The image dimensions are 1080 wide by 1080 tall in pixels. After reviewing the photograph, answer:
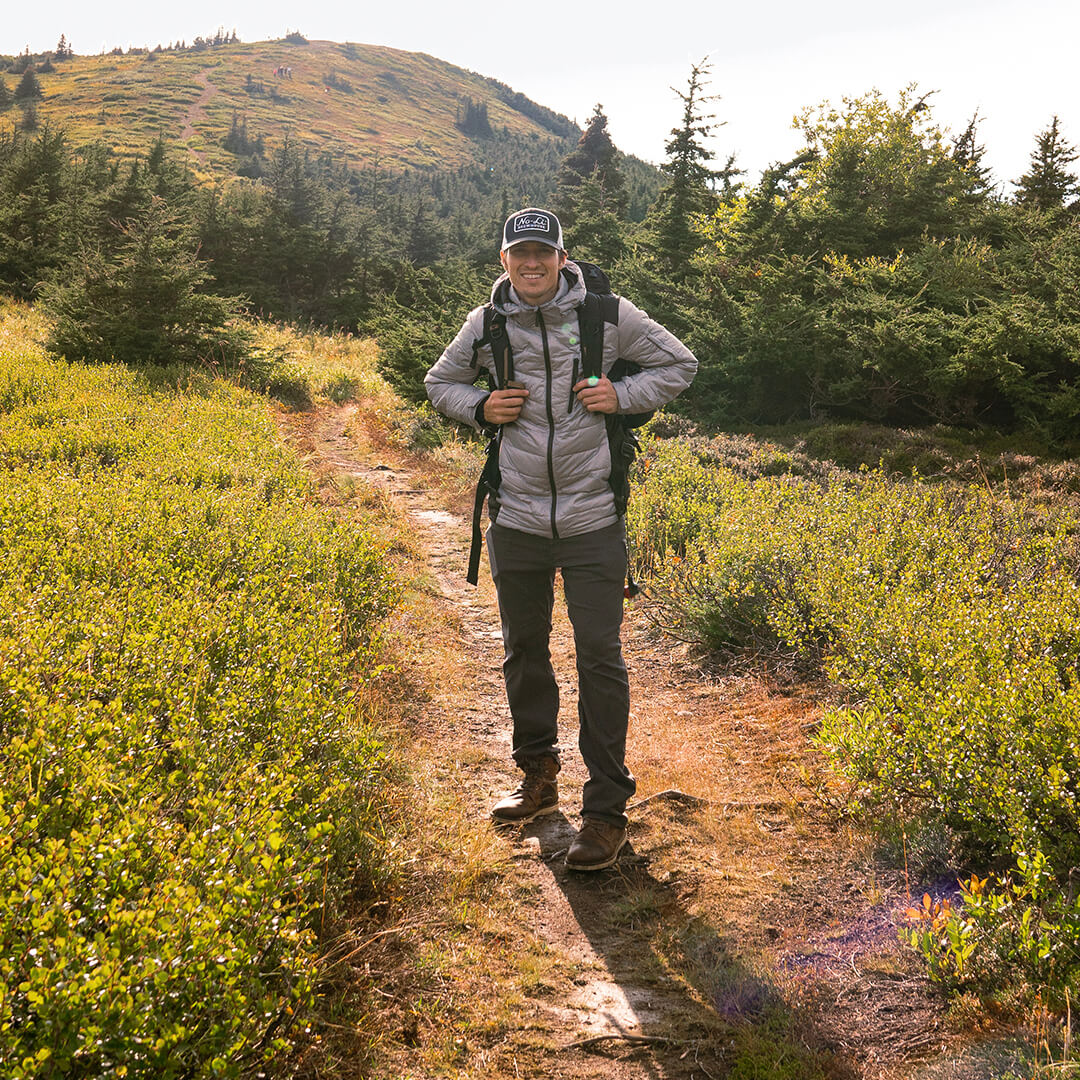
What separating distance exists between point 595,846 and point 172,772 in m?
1.86

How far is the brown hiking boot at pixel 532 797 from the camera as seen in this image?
392 centimetres

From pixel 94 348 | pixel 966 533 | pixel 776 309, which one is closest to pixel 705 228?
pixel 776 309

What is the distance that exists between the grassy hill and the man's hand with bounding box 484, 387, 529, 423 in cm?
8536

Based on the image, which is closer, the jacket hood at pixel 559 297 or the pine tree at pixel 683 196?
the jacket hood at pixel 559 297

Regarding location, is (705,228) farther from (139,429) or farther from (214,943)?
(214,943)

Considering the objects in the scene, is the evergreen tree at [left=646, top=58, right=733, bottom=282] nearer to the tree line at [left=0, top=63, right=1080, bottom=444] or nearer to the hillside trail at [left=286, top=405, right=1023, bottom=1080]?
the tree line at [left=0, top=63, right=1080, bottom=444]

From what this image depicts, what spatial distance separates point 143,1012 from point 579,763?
123 inches

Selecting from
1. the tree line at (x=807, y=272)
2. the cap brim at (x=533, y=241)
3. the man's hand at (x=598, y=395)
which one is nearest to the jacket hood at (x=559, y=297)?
the cap brim at (x=533, y=241)

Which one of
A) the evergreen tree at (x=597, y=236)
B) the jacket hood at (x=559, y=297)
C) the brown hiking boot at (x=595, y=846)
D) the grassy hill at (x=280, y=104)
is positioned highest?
the grassy hill at (x=280, y=104)

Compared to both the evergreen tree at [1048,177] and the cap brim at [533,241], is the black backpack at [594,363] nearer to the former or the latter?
the cap brim at [533,241]

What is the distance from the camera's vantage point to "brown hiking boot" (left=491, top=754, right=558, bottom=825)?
3.92 m

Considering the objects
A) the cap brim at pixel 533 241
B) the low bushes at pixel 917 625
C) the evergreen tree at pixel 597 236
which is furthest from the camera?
the evergreen tree at pixel 597 236

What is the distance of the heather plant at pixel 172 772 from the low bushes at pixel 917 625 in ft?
7.53

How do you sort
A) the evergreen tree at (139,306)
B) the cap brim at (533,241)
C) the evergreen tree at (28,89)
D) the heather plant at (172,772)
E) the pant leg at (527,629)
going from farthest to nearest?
the evergreen tree at (28,89) → the evergreen tree at (139,306) → the pant leg at (527,629) → the cap brim at (533,241) → the heather plant at (172,772)
